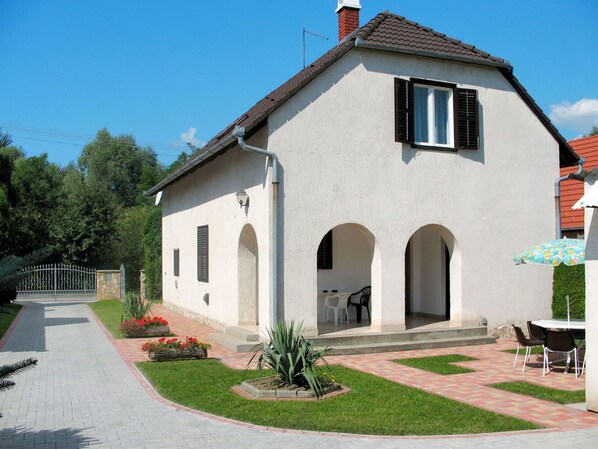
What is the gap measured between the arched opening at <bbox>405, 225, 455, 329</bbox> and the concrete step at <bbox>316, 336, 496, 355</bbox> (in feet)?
5.18

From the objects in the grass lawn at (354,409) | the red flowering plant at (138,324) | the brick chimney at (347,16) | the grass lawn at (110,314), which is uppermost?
the brick chimney at (347,16)

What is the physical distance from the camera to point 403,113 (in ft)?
44.9

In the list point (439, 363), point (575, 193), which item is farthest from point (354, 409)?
point (575, 193)

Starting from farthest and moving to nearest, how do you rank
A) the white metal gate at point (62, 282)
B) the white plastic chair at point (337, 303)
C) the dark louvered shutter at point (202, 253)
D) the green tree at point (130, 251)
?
the green tree at point (130, 251) < the white metal gate at point (62, 282) < the dark louvered shutter at point (202, 253) < the white plastic chair at point (337, 303)

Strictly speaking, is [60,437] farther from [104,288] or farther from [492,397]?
[104,288]

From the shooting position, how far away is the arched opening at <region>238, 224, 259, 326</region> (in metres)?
14.5

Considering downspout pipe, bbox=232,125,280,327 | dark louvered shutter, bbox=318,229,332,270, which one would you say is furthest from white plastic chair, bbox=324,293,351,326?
downspout pipe, bbox=232,125,280,327

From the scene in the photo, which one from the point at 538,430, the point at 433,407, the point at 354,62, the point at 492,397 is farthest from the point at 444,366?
the point at 354,62

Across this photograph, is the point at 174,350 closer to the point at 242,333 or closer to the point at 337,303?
the point at 242,333

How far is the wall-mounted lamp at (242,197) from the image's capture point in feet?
45.1

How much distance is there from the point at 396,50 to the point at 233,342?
286 inches

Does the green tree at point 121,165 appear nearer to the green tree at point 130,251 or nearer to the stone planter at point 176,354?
the green tree at point 130,251

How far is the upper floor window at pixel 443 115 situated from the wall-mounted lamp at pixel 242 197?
3938mm

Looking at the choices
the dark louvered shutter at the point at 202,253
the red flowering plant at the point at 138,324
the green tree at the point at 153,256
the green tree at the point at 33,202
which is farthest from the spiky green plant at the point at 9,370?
the green tree at the point at 33,202
